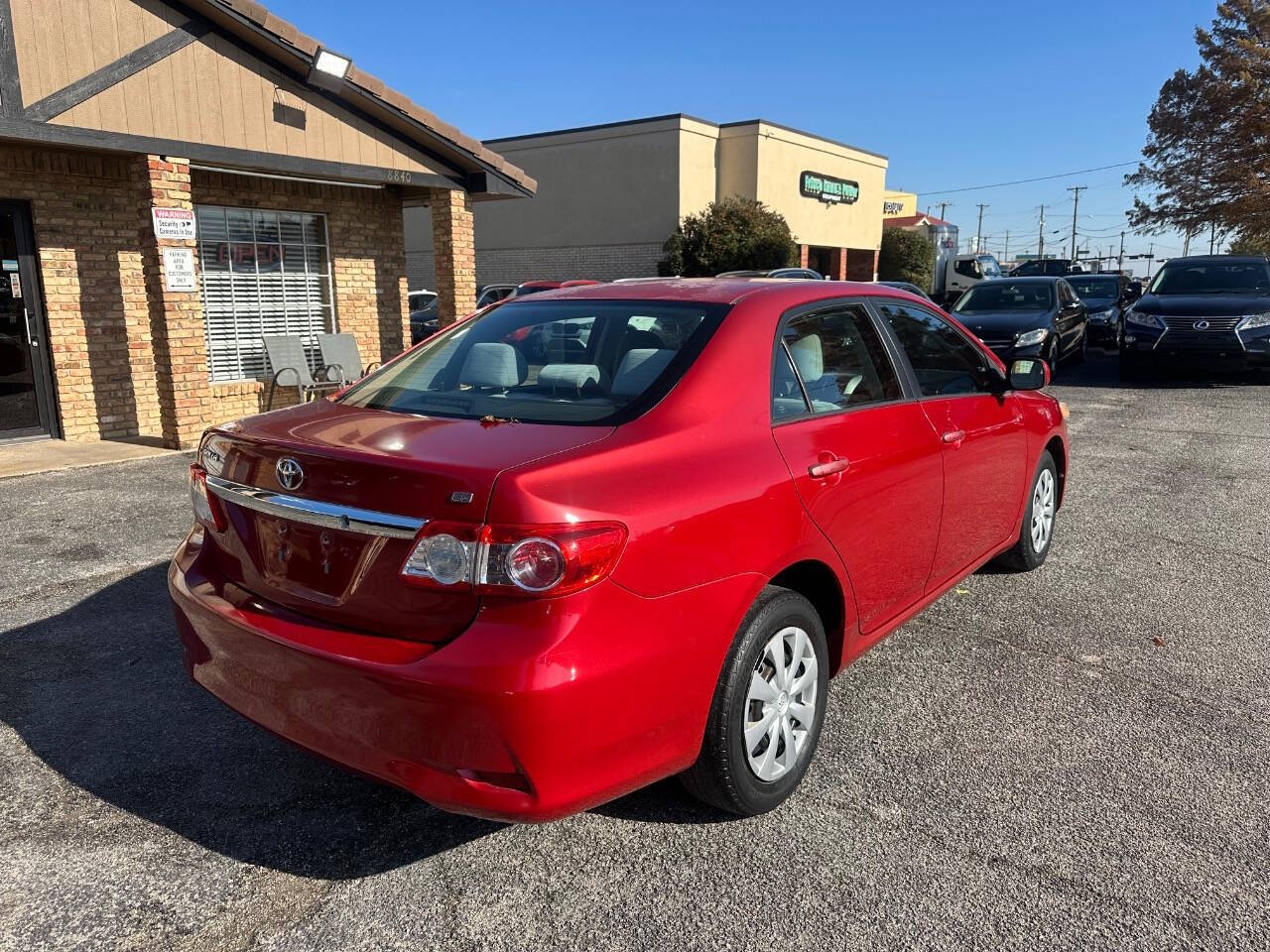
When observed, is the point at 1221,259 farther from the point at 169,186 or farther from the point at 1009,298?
the point at 169,186

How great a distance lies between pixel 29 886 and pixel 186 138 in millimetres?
7849

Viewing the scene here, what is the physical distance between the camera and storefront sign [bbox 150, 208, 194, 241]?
342 inches

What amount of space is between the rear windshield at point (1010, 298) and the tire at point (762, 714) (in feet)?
40.6

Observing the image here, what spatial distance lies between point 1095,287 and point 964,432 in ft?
61.1

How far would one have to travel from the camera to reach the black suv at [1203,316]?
41.3 ft

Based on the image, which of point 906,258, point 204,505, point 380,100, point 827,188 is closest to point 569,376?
point 204,505

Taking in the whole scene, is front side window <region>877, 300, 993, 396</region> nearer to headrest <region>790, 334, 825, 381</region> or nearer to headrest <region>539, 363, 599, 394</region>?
headrest <region>790, 334, 825, 381</region>

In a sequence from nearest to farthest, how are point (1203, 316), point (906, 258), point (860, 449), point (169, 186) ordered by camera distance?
point (860, 449)
point (169, 186)
point (1203, 316)
point (906, 258)

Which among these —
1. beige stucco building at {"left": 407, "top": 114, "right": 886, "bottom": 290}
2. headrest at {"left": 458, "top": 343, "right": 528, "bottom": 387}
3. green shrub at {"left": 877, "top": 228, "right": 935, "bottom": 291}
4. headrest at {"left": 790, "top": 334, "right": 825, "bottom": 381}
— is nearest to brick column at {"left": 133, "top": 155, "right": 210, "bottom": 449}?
headrest at {"left": 458, "top": 343, "right": 528, "bottom": 387}

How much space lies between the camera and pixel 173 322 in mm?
8930

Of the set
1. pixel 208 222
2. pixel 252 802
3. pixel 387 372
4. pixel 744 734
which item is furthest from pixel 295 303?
pixel 744 734

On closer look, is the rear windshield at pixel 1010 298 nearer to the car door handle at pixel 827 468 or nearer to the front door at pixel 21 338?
the front door at pixel 21 338

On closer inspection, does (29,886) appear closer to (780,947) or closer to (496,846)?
(496,846)

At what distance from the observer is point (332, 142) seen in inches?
387
